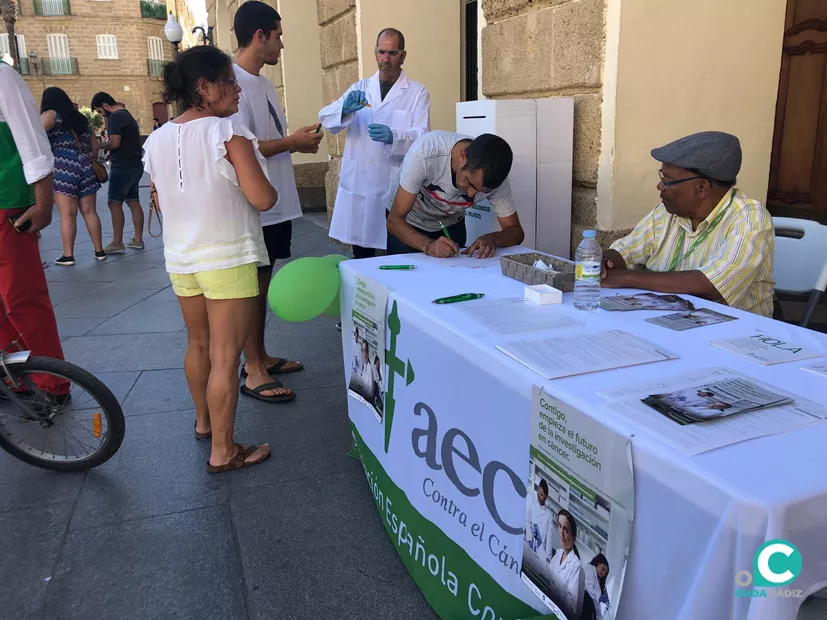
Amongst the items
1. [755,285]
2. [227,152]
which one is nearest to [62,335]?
[227,152]

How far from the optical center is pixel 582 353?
1.58 meters

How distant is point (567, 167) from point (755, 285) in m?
1.42

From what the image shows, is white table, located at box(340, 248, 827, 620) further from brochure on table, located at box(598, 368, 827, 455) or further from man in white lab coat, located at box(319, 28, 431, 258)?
man in white lab coat, located at box(319, 28, 431, 258)

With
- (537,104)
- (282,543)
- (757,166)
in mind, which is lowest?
(282,543)

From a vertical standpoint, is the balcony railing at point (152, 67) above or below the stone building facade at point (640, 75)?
above

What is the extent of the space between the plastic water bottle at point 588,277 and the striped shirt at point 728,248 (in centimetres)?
44

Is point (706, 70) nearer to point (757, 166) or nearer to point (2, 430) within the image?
point (757, 166)

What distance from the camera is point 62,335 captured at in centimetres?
474

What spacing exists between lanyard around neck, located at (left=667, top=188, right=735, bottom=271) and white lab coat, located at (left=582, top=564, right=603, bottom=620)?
4.96ft

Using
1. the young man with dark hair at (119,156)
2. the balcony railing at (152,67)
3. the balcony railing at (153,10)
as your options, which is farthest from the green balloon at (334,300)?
the balcony railing at (153,10)

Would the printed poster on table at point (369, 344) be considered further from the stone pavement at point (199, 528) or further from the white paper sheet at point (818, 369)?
the white paper sheet at point (818, 369)

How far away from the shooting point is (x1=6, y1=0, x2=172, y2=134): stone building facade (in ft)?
118

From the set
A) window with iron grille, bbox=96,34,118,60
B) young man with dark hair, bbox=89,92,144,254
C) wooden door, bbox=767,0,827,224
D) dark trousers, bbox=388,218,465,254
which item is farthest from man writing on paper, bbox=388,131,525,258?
window with iron grille, bbox=96,34,118,60

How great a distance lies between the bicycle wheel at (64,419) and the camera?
9.10 ft
